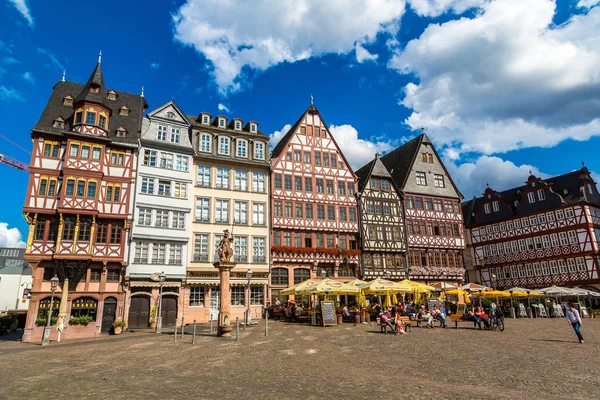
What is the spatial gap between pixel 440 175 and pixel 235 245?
25.6m

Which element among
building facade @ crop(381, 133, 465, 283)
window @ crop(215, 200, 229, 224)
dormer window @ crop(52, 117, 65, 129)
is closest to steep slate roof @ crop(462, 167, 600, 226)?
building facade @ crop(381, 133, 465, 283)

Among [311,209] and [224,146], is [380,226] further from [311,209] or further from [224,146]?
[224,146]

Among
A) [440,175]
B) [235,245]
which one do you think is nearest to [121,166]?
[235,245]

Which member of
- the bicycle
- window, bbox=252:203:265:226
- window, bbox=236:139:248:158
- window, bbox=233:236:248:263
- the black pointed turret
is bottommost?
the bicycle

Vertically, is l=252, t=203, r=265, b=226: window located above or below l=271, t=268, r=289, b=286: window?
above

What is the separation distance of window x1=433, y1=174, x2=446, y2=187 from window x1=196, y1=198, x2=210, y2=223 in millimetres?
25715

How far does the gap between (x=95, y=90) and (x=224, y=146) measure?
10.9 meters

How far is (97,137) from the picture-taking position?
28875mm

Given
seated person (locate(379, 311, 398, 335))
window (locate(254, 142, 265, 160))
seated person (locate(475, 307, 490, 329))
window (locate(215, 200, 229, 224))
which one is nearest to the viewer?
seated person (locate(379, 311, 398, 335))

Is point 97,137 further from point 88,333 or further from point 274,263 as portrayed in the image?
point 274,263

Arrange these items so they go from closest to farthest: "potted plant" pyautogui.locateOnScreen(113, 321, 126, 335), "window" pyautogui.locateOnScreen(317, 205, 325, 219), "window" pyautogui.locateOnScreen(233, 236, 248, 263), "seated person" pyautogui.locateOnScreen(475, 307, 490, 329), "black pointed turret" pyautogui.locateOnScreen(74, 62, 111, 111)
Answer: "seated person" pyautogui.locateOnScreen(475, 307, 490, 329)
"potted plant" pyautogui.locateOnScreen(113, 321, 126, 335)
"black pointed turret" pyautogui.locateOnScreen(74, 62, 111, 111)
"window" pyautogui.locateOnScreen(233, 236, 248, 263)
"window" pyautogui.locateOnScreen(317, 205, 325, 219)

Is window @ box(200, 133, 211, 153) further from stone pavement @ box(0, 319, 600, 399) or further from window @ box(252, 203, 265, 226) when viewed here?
stone pavement @ box(0, 319, 600, 399)

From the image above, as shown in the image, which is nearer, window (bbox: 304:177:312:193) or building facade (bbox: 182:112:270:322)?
building facade (bbox: 182:112:270:322)

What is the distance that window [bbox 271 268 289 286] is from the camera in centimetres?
3419
